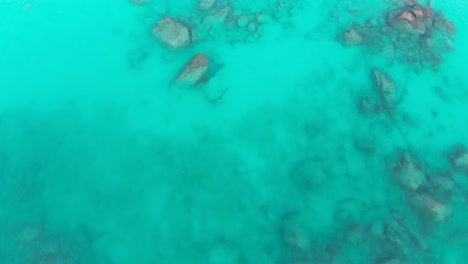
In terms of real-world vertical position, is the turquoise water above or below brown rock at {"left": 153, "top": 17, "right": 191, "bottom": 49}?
below

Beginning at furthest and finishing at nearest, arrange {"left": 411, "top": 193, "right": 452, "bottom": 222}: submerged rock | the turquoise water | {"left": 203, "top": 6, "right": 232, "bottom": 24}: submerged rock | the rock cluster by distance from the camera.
→ {"left": 203, "top": 6, "right": 232, "bottom": 24}: submerged rock → the rock cluster → {"left": 411, "top": 193, "right": 452, "bottom": 222}: submerged rock → the turquoise water

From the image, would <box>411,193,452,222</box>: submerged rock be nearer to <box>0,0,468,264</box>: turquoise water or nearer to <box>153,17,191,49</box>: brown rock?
<box>0,0,468,264</box>: turquoise water

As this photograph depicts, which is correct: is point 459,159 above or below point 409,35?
below

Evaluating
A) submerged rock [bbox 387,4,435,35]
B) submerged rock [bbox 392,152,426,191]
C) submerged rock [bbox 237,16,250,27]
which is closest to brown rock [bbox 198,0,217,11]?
submerged rock [bbox 237,16,250,27]

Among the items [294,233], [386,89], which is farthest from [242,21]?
[294,233]

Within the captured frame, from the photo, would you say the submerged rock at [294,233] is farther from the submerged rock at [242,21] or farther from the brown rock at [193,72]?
the submerged rock at [242,21]

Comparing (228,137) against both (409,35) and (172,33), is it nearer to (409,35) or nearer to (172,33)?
(172,33)
